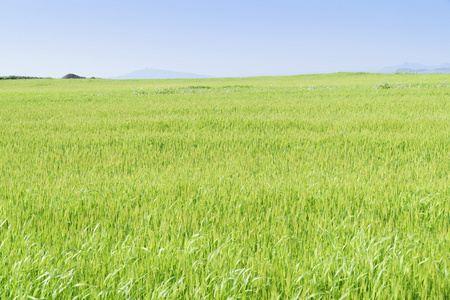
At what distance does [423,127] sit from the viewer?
1084cm

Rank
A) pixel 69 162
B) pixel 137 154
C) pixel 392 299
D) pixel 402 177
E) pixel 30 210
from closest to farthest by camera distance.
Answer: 1. pixel 392 299
2. pixel 30 210
3. pixel 402 177
4. pixel 69 162
5. pixel 137 154

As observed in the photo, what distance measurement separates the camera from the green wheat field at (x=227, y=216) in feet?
8.73

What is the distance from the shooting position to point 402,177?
19.1ft

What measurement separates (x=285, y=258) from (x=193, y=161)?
15.4 ft

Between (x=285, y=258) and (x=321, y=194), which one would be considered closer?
(x=285, y=258)

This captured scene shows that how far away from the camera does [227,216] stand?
4117 mm

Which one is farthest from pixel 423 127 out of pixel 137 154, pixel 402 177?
pixel 137 154

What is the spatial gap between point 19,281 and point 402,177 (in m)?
5.23

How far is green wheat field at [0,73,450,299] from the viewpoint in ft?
8.73

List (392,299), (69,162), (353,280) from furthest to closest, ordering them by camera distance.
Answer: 1. (69,162)
2. (353,280)
3. (392,299)

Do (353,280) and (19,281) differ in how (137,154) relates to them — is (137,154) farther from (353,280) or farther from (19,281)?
(353,280)

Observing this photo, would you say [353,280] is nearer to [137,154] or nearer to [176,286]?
[176,286]

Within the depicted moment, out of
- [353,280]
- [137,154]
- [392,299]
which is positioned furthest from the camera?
[137,154]

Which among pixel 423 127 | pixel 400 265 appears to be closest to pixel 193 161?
pixel 400 265
